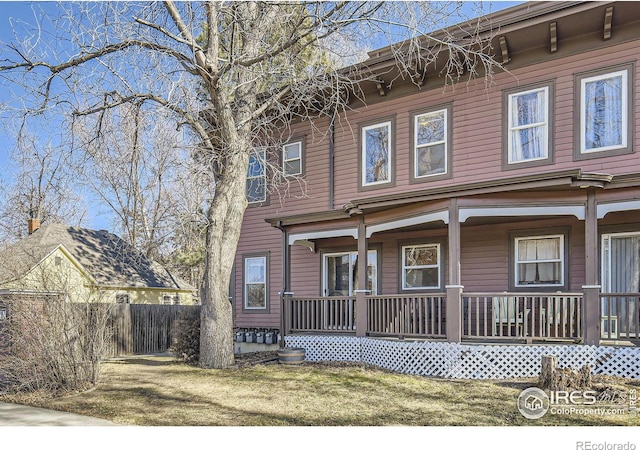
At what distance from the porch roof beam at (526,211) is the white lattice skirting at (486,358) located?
7.32 ft

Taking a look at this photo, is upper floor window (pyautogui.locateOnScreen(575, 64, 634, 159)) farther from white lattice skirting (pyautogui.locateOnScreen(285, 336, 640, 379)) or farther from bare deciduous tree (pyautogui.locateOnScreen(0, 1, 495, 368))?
white lattice skirting (pyautogui.locateOnScreen(285, 336, 640, 379))

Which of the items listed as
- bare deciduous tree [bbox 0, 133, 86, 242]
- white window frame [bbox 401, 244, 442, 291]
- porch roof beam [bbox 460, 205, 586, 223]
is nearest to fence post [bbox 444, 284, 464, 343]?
porch roof beam [bbox 460, 205, 586, 223]

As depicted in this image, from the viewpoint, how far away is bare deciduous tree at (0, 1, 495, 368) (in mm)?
9969

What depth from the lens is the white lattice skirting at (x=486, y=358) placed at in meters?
8.90

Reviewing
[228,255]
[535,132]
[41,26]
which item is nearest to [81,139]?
[41,26]

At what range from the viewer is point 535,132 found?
11.2m

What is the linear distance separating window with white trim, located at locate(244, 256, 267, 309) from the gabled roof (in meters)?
7.48

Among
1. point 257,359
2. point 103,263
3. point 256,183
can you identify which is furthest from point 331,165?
point 103,263

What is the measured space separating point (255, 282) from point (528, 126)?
816cm

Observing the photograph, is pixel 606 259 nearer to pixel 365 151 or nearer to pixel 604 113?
pixel 604 113

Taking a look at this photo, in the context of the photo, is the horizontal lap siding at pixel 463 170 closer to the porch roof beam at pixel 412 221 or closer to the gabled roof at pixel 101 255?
the porch roof beam at pixel 412 221

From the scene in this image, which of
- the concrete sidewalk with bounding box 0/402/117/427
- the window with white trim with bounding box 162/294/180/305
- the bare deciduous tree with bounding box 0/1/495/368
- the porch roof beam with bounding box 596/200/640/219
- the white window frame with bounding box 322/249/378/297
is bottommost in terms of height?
the concrete sidewalk with bounding box 0/402/117/427

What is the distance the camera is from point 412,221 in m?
10.9

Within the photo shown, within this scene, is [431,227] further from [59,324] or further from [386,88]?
[59,324]
